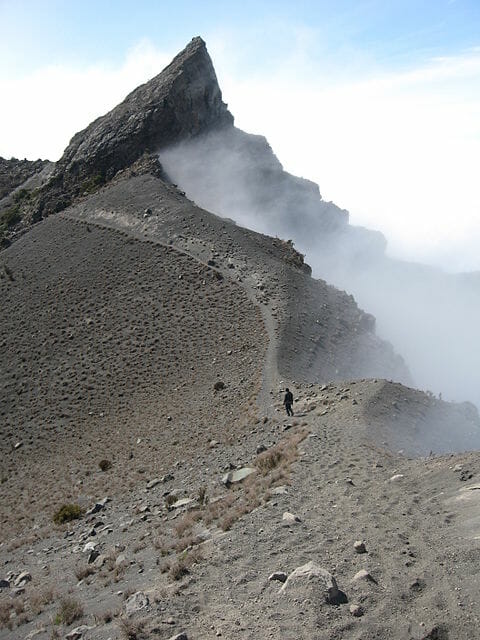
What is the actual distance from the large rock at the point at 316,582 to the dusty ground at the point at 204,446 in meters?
0.12

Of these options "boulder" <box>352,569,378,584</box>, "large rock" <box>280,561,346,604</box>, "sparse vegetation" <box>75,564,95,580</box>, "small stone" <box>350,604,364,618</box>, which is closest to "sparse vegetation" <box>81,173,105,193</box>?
"sparse vegetation" <box>75,564,95,580</box>

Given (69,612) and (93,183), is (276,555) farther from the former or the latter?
(93,183)

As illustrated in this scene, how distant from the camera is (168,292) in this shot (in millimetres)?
45000

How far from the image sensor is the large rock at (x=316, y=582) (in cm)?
1095

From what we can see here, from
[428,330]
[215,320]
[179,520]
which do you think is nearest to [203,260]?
[215,320]

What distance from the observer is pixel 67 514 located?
23.8m

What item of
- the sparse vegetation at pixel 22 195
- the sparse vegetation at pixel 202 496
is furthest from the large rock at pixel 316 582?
the sparse vegetation at pixel 22 195

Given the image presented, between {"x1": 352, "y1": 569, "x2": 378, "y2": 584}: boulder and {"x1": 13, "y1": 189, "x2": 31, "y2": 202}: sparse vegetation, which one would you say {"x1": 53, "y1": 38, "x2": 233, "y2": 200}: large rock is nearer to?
{"x1": 13, "y1": 189, "x2": 31, "y2": 202}: sparse vegetation

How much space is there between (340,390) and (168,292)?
62.4ft

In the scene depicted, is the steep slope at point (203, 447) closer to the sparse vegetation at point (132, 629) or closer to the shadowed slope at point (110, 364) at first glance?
the sparse vegetation at point (132, 629)

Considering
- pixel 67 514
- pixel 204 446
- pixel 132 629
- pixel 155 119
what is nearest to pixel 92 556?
pixel 67 514

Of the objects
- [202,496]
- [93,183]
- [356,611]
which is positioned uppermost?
[93,183]

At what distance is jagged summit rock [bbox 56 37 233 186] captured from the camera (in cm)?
7262

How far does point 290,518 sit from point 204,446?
43.9ft
